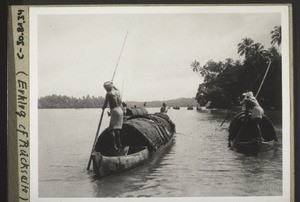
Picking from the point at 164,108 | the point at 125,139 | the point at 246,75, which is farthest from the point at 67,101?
the point at 246,75

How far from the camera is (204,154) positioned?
206 centimetres

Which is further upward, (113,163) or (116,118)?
(116,118)

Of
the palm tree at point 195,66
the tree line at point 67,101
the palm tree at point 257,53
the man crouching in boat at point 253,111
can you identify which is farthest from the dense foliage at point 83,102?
the palm tree at point 257,53

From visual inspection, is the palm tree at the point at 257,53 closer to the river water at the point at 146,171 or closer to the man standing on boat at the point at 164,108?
the river water at the point at 146,171

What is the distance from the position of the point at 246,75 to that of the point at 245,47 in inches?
5.6

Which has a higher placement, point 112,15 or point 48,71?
point 112,15

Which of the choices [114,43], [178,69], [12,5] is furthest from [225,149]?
[12,5]

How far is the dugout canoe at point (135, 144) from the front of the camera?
200cm

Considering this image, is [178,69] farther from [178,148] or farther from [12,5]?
[12,5]

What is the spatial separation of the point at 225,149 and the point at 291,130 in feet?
1.13

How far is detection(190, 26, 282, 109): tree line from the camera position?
6.72 feet

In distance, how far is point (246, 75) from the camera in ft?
6.82

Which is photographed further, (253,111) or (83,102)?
(253,111)
